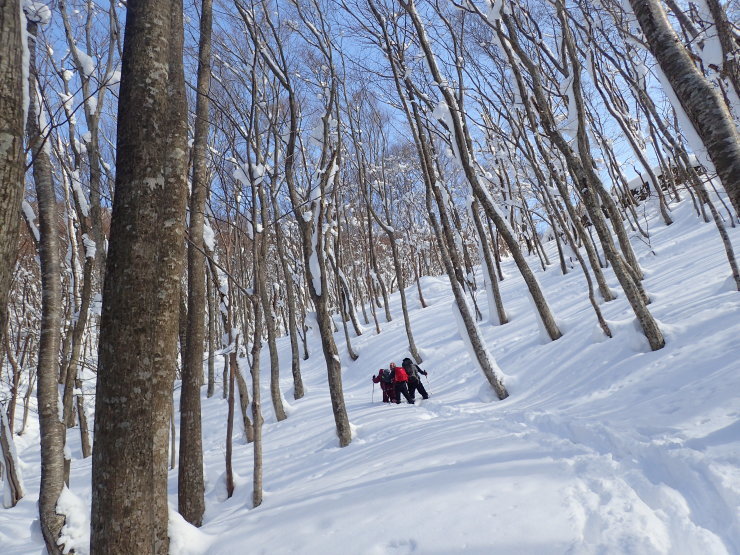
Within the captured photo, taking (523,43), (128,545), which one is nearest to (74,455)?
(128,545)

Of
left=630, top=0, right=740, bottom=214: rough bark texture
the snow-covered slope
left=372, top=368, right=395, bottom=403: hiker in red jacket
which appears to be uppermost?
left=630, top=0, right=740, bottom=214: rough bark texture

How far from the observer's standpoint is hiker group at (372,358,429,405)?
368 inches

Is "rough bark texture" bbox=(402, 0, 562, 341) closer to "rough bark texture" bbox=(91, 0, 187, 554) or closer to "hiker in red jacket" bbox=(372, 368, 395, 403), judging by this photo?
"hiker in red jacket" bbox=(372, 368, 395, 403)

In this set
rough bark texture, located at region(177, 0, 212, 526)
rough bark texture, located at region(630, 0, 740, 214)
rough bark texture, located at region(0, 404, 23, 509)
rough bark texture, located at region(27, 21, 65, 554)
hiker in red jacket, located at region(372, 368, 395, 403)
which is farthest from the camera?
hiker in red jacket, located at region(372, 368, 395, 403)

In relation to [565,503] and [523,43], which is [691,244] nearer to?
[523,43]

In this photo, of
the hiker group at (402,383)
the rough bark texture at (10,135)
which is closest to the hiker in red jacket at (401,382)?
the hiker group at (402,383)

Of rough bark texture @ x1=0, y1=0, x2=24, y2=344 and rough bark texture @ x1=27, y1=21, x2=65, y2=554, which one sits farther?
rough bark texture @ x1=27, y1=21, x2=65, y2=554

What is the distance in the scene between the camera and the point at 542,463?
383 cm

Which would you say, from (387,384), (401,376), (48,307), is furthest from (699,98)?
(387,384)

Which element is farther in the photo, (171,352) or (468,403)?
(468,403)

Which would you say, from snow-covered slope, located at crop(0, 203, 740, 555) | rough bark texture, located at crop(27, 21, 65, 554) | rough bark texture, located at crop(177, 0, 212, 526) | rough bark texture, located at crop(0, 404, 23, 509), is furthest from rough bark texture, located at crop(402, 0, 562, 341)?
rough bark texture, located at crop(0, 404, 23, 509)

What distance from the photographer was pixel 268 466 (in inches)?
266

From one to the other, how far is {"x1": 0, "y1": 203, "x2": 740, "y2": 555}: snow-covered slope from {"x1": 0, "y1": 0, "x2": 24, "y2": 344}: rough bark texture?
2928 mm

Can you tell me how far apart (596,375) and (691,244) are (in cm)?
897
